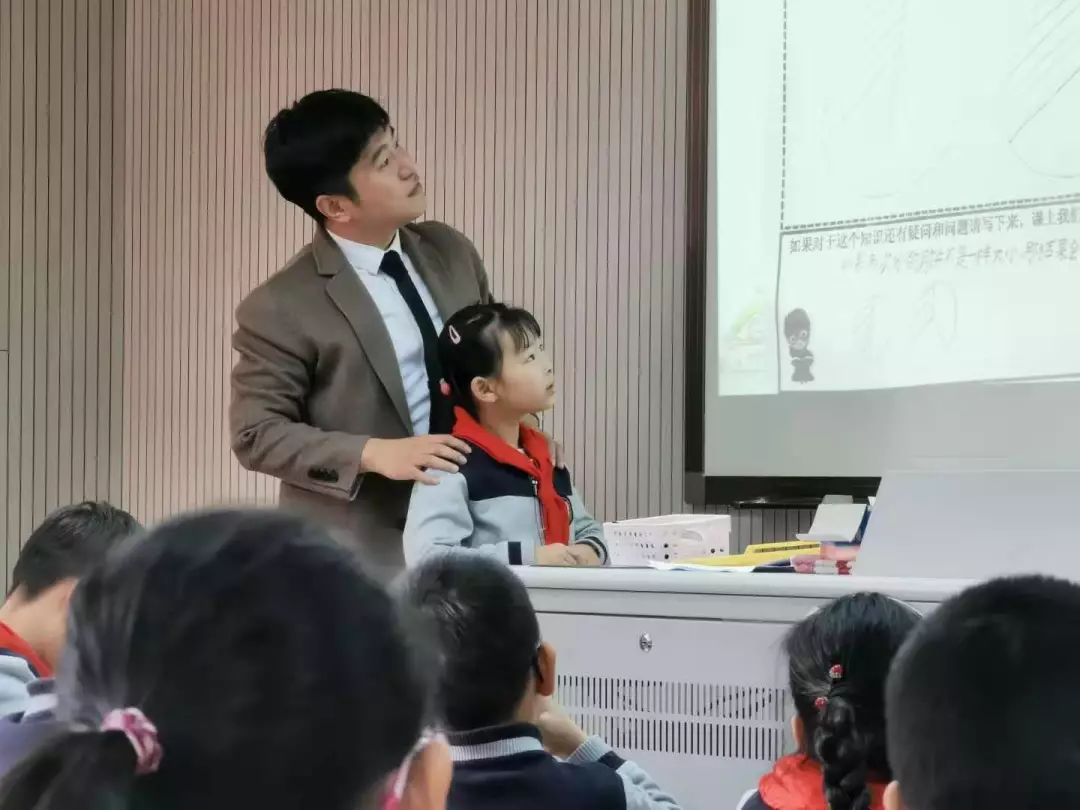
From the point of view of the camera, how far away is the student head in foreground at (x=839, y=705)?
1020 mm

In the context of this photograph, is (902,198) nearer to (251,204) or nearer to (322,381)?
(322,381)

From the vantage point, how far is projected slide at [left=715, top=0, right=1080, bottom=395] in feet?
8.27

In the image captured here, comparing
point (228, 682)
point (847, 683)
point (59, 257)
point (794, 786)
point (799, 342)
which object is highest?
point (59, 257)

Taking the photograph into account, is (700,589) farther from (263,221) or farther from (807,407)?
(263,221)

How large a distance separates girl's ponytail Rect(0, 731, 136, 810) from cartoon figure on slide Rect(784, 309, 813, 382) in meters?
2.41

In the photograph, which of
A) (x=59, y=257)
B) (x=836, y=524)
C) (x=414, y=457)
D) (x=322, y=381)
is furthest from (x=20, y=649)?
(x=59, y=257)

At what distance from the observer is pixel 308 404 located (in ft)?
6.71

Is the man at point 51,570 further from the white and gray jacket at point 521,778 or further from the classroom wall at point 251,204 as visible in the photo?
the classroom wall at point 251,204

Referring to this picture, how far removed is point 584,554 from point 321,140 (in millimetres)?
805

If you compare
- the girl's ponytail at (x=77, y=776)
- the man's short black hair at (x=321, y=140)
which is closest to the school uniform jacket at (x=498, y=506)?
the man's short black hair at (x=321, y=140)

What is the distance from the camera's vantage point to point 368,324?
1.99m

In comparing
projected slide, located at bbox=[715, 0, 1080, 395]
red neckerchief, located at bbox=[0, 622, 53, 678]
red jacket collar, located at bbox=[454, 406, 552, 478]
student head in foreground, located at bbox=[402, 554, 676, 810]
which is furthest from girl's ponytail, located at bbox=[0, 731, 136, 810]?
projected slide, located at bbox=[715, 0, 1080, 395]

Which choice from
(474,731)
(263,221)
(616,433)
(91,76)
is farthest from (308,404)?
(91,76)

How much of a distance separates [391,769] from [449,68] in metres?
2.99
